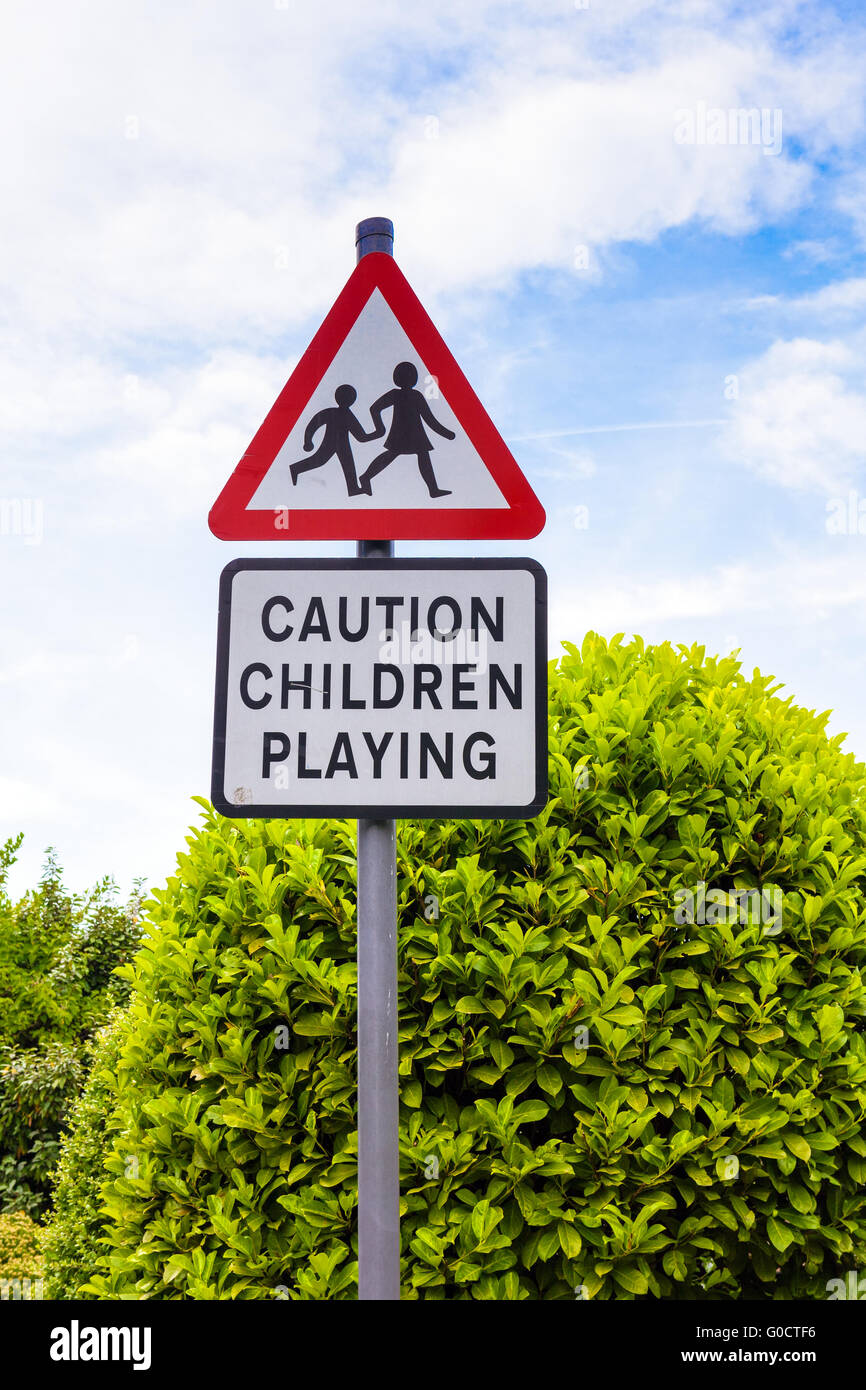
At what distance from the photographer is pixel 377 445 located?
2.11 m

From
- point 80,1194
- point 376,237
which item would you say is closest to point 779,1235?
point 376,237

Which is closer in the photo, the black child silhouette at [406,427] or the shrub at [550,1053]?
the black child silhouette at [406,427]

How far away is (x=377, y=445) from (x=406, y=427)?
8 cm

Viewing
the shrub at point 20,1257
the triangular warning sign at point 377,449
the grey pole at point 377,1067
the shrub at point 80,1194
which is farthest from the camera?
the shrub at point 20,1257

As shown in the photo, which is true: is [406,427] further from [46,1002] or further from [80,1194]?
[46,1002]

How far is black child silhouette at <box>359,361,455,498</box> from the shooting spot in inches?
82.7

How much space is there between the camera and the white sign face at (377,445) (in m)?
2.09

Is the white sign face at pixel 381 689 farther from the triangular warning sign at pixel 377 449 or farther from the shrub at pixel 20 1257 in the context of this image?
the shrub at pixel 20 1257

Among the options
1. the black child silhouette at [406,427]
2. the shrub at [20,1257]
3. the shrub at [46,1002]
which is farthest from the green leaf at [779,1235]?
the shrub at [46,1002]

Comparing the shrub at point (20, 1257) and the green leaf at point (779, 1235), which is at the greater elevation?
the green leaf at point (779, 1235)

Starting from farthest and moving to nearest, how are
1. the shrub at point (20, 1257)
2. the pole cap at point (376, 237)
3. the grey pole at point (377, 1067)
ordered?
the shrub at point (20, 1257) → the pole cap at point (376, 237) → the grey pole at point (377, 1067)

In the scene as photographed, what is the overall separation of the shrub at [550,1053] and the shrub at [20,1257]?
452cm
